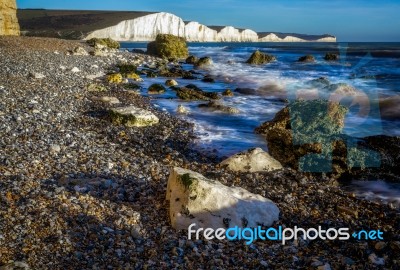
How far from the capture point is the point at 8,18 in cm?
3228

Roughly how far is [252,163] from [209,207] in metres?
2.36

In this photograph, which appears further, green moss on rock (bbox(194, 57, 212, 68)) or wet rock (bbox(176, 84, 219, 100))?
green moss on rock (bbox(194, 57, 212, 68))

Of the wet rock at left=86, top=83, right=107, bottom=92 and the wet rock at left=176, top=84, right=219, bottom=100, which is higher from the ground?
the wet rock at left=86, top=83, right=107, bottom=92

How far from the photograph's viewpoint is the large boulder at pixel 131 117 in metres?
9.09

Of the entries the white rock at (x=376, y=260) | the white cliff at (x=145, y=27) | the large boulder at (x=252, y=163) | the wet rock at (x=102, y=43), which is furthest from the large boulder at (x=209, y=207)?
the white cliff at (x=145, y=27)

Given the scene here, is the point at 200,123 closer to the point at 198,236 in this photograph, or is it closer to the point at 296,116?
the point at 296,116

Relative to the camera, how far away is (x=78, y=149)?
6660mm

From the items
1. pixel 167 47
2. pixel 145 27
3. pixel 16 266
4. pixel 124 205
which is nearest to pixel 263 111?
pixel 124 205

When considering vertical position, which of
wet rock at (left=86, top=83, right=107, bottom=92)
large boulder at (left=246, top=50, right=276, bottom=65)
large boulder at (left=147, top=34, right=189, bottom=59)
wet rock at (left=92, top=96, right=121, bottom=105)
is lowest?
wet rock at (left=92, top=96, right=121, bottom=105)

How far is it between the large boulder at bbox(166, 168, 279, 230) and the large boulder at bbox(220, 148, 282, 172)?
5.94 feet

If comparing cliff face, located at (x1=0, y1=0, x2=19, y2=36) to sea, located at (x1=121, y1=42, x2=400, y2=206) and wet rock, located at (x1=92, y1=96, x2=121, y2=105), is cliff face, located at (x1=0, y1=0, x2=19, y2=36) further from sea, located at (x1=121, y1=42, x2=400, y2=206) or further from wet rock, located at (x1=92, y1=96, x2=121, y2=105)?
wet rock, located at (x1=92, y1=96, x2=121, y2=105)

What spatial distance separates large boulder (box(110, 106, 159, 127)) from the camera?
29.8ft

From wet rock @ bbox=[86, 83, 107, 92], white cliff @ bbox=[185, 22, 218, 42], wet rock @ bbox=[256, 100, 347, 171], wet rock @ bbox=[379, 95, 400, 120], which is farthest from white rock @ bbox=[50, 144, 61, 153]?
white cliff @ bbox=[185, 22, 218, 42]

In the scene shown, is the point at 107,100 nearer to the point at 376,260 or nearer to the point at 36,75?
the point at 36,75
